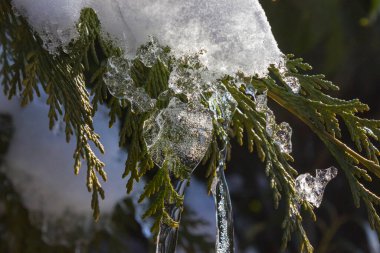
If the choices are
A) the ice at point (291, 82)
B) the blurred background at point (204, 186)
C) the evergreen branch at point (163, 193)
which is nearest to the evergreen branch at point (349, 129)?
the ice at point (291, 82)

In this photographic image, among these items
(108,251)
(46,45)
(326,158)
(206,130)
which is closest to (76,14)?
(46,45)

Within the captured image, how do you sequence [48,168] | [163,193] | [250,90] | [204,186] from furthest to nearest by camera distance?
[204,186] → [48,168] → [250,90] → [163,193]

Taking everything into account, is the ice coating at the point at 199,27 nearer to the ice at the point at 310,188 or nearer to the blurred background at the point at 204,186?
the ice at the point at 310,188

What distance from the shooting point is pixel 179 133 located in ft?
2.40

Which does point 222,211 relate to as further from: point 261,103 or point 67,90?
point 67,90

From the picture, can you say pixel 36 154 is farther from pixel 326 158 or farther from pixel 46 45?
pixel 326 158

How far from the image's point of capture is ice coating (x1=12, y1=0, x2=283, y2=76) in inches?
29.5

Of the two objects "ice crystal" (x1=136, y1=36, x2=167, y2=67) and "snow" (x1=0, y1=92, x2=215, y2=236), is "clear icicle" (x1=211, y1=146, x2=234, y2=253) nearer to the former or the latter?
"ice crystal" (x1=136, y1=36, x2=167, y2=67)

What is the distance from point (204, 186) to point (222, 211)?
1.31m

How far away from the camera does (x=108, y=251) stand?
66.9 inches

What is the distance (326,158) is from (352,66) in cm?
49

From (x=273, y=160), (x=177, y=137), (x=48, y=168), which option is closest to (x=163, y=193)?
(x=177, y=137)

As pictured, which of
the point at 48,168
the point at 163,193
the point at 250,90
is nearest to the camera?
the point at 163,193

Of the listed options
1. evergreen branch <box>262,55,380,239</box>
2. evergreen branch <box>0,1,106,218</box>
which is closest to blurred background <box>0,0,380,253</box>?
Result: evergreen branch <box>0,1,106,218</box>
